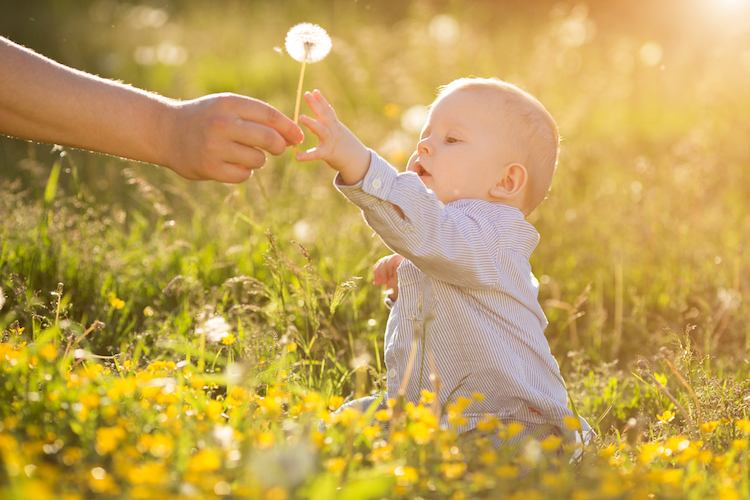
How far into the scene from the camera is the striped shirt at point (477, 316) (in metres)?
1.73

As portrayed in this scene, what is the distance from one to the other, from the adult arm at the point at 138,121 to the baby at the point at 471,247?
210mm

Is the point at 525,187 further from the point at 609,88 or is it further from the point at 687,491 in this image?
the point at 609,88

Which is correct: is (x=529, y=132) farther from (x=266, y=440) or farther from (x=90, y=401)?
(x=90, y=401)

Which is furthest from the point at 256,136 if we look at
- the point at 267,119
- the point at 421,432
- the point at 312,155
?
the point at 421,432

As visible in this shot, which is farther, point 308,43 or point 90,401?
point 308,43

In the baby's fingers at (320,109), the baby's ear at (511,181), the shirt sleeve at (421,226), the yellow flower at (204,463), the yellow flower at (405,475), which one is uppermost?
the baby's fingers at (320,109)

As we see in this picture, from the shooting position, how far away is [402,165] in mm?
4023

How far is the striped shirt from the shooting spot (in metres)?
1.73

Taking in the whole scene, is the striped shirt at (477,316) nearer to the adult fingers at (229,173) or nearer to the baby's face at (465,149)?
the baby's face at (465,149)

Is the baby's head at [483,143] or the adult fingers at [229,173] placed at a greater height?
the baby's head at [483,143]

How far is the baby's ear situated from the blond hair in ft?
0.13

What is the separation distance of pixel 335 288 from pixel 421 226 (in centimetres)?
94

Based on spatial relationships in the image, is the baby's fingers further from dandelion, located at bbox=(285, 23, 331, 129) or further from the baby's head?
the baby's head

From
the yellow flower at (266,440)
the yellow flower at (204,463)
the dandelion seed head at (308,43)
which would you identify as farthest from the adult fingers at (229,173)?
the yellow flower at (204,463)
